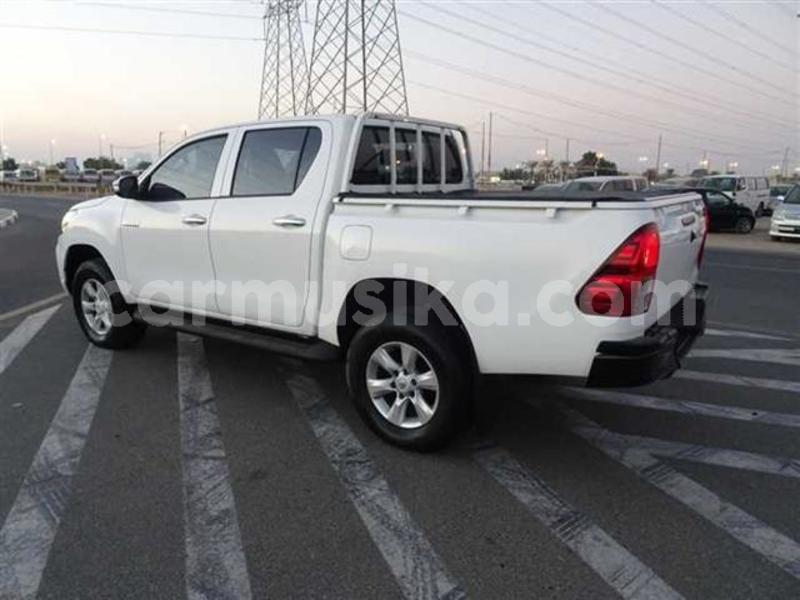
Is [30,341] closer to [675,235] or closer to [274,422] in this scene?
[274,422]

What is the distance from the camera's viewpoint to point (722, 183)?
2830cm

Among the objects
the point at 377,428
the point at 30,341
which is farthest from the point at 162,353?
the point at 377,428

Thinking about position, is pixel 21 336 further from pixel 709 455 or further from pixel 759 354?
pixel 759 354

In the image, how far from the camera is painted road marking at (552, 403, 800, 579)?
3113 millimetres

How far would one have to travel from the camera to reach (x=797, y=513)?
3447 mm

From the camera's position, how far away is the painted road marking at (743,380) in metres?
5.41

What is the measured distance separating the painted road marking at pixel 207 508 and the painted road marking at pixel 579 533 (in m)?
1.44

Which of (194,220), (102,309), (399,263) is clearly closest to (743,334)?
(399,263)

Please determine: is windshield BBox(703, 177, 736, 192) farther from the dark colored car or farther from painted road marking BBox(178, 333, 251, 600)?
painted road marking BBox(178, 333, 251, 600)

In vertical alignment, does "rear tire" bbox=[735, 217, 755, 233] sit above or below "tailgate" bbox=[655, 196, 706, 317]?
below

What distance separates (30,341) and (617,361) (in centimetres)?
557

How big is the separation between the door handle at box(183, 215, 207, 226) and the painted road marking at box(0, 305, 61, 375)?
2.04 meters

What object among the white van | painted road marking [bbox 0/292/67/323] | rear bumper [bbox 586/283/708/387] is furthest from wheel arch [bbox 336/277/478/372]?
the white van

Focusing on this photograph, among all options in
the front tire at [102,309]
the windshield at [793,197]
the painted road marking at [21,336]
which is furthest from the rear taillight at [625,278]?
the windshield at [793,197]
